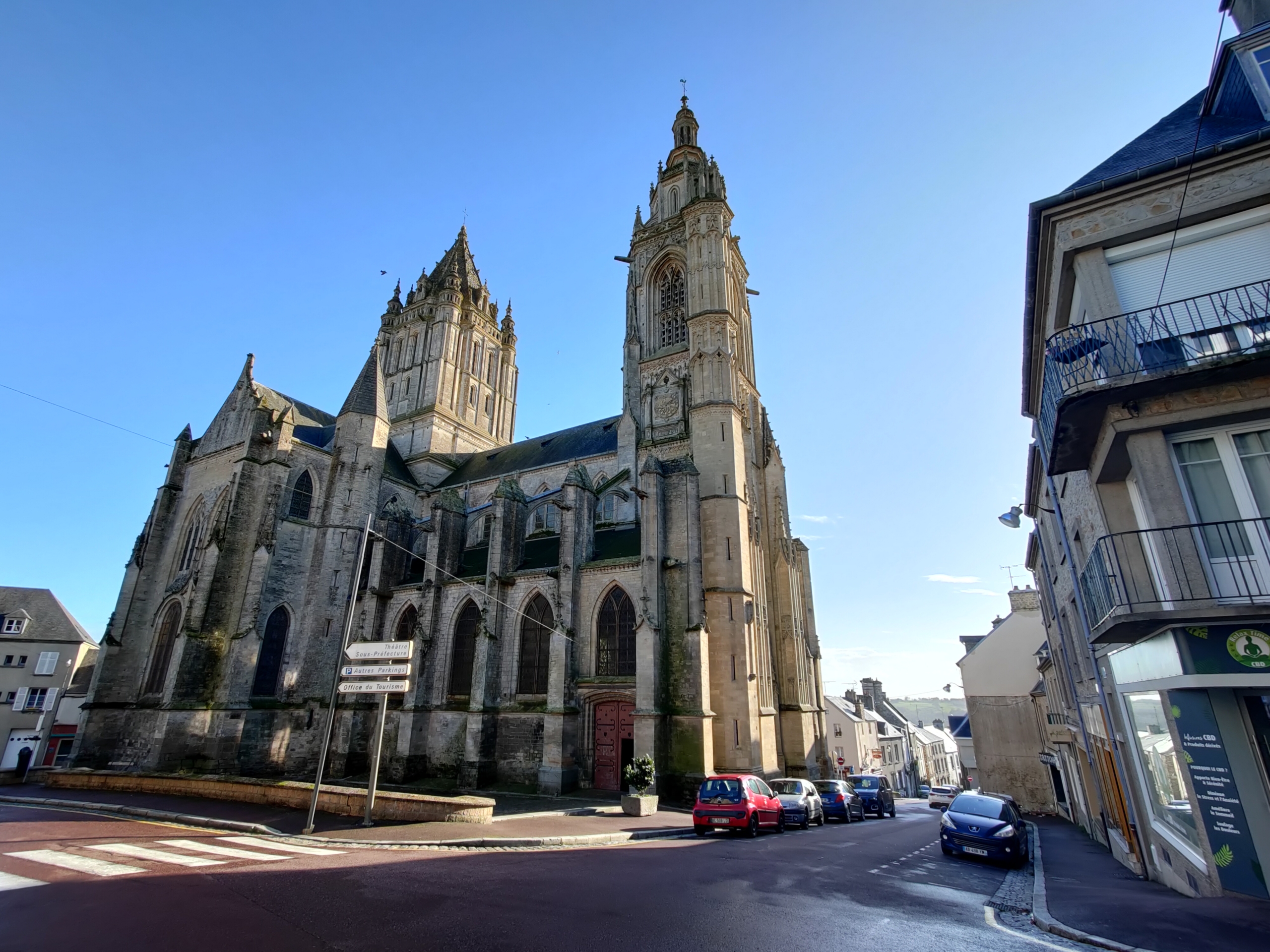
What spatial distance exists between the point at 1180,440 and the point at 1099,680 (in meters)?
5.43

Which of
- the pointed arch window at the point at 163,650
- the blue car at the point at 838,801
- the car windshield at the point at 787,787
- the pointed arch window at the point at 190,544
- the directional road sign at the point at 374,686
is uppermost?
the pointed arch window at the point at 190,544

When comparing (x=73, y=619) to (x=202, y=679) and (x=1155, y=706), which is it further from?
(x=1155, y=706)

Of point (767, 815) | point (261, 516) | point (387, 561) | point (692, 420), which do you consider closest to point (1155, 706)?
point (767, 815)

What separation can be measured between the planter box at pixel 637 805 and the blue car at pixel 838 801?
5.43 meters

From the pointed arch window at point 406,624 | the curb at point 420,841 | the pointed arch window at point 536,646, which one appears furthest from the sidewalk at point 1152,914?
the pointed arch window at point 406,624

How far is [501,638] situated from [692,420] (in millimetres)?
11907

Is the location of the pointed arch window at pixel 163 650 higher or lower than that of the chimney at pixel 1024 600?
lower

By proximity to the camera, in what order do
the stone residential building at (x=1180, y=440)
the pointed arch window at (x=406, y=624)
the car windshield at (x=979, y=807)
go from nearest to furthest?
the stone residential building at (x=1180, y=440)
the car windshield at (x=979, y=807)
the pointed arch window at (x=406, y=624)

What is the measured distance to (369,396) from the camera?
97.2 feet

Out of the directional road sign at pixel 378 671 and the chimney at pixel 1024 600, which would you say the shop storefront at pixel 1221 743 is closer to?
the directional road sign at pixel 378 671

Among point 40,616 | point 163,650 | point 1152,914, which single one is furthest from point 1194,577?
point 40,616

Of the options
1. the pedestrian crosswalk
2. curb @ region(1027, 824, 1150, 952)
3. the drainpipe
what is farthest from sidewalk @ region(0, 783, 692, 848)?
the drainpipe

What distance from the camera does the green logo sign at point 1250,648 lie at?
612 centimetres

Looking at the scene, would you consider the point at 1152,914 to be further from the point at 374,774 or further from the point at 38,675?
the point at 38,675
